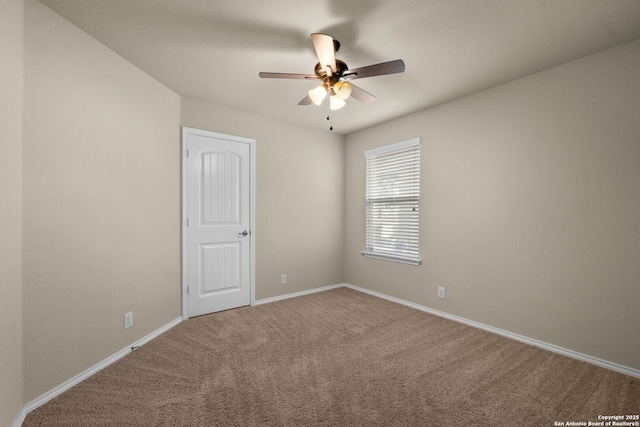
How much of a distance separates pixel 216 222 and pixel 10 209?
1947 mm

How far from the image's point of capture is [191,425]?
1.59 m

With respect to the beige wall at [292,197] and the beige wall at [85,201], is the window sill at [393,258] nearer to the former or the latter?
the beige wall at [292,197]

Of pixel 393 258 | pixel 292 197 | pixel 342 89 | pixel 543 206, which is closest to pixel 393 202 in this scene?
pixel 393 258

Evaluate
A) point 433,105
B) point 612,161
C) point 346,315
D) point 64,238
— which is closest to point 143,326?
point 64,238

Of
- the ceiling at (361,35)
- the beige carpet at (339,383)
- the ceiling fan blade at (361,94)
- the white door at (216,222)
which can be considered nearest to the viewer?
the beige carpet at (339,383)

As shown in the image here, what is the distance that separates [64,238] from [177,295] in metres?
1.42

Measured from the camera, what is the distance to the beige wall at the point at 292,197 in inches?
144

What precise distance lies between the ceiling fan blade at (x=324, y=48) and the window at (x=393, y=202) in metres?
1.98

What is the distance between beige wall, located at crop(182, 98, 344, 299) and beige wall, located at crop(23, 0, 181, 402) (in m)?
0.87

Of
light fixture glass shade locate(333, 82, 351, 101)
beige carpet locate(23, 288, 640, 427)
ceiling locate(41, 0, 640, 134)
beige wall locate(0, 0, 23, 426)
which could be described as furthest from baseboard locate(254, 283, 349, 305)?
light fixture glass shade locate(333, 82, 351, 101)

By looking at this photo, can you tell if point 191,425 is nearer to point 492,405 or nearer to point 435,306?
point 492,405

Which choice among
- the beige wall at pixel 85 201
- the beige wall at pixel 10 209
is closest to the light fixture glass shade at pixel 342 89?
the beige wall at pixel 85 201

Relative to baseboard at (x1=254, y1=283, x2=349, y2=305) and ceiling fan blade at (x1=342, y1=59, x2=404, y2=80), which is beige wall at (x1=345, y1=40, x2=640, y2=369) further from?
ceiling fan blade at (x1=342, y1=59, x2=404, y2=80)

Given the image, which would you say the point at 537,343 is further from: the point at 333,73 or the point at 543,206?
the point at 333,73
